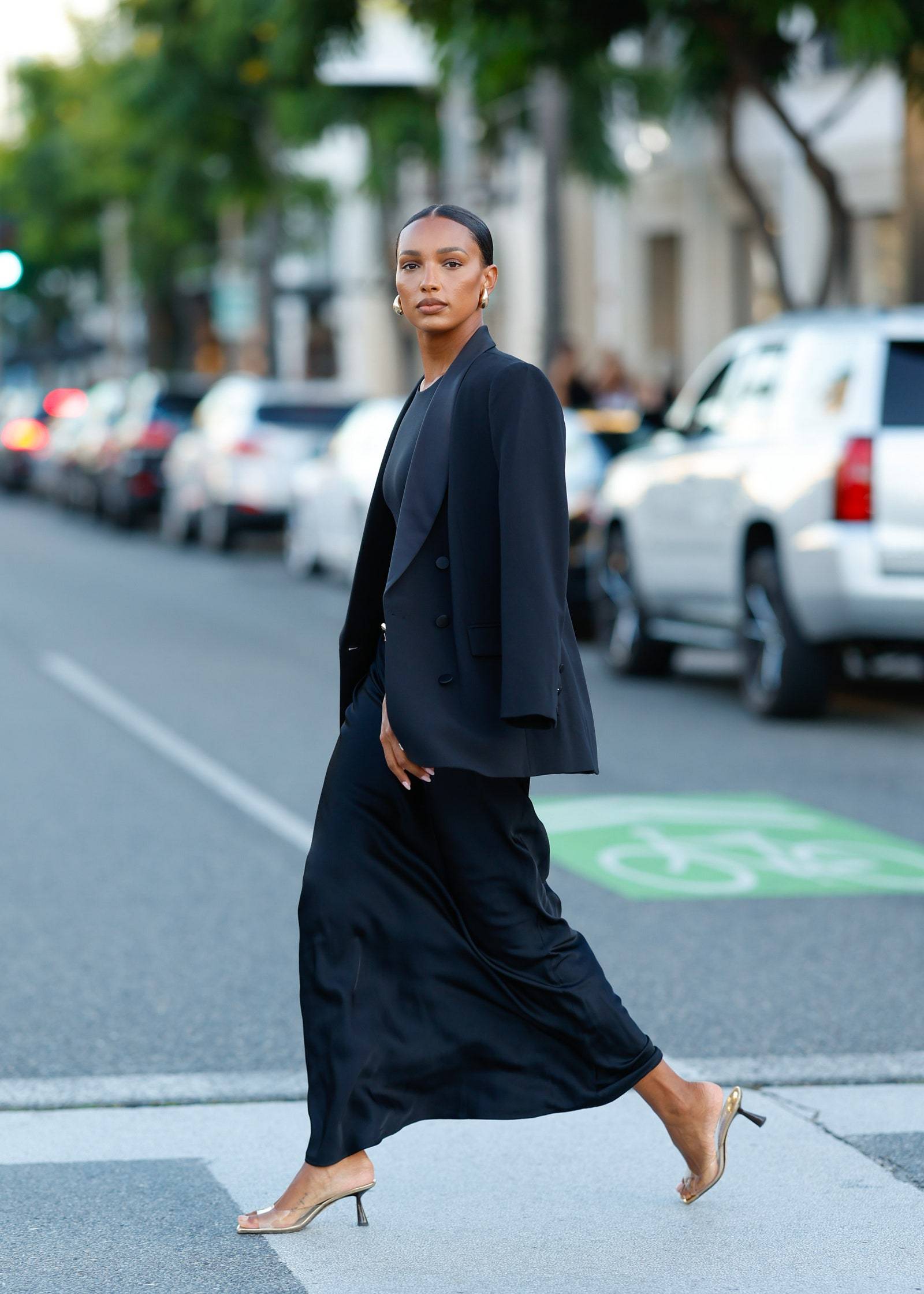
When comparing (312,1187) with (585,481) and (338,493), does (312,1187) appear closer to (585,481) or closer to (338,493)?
(585,481)

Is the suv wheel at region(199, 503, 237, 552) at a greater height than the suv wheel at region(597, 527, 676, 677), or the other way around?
the suv wheel at region(597, 527, 676, 677)

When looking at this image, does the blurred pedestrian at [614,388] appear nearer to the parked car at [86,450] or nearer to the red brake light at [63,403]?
the parked car at [86,450]

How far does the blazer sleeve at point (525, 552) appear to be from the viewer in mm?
4148

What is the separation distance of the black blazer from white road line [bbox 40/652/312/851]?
305 centimetres

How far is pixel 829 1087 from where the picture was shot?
18.1 ft

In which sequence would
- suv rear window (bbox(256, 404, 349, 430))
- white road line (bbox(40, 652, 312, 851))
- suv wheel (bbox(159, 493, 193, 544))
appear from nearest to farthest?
1. white road line (bbox(40, 652, 312, 851))
2. suv rear window (bbox(256, 404, 349, 430))
3. suv wheel (bbox(159, 493, 193, 544))

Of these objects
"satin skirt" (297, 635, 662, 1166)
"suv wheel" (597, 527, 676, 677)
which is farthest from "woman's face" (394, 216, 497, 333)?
"suv wheel" (597, 527, 676, 677)

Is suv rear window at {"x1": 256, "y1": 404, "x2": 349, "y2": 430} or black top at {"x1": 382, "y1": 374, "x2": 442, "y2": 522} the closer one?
black top at {"x1": 382, "y1": 374, "x2": 442, "y2": 522}

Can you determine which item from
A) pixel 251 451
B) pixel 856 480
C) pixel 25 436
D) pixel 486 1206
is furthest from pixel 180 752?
pixel 25 436

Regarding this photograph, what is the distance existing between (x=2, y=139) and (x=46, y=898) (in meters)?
57.9

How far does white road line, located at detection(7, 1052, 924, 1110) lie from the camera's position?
544cm

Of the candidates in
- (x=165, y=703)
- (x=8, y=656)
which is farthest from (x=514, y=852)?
(x=8, y=656)

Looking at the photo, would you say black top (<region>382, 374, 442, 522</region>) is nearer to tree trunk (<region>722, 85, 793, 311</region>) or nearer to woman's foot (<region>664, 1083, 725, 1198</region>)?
woman's foot (<region>664, 1083, 725, 1198</region>)

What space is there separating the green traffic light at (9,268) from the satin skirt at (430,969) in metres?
16.4
